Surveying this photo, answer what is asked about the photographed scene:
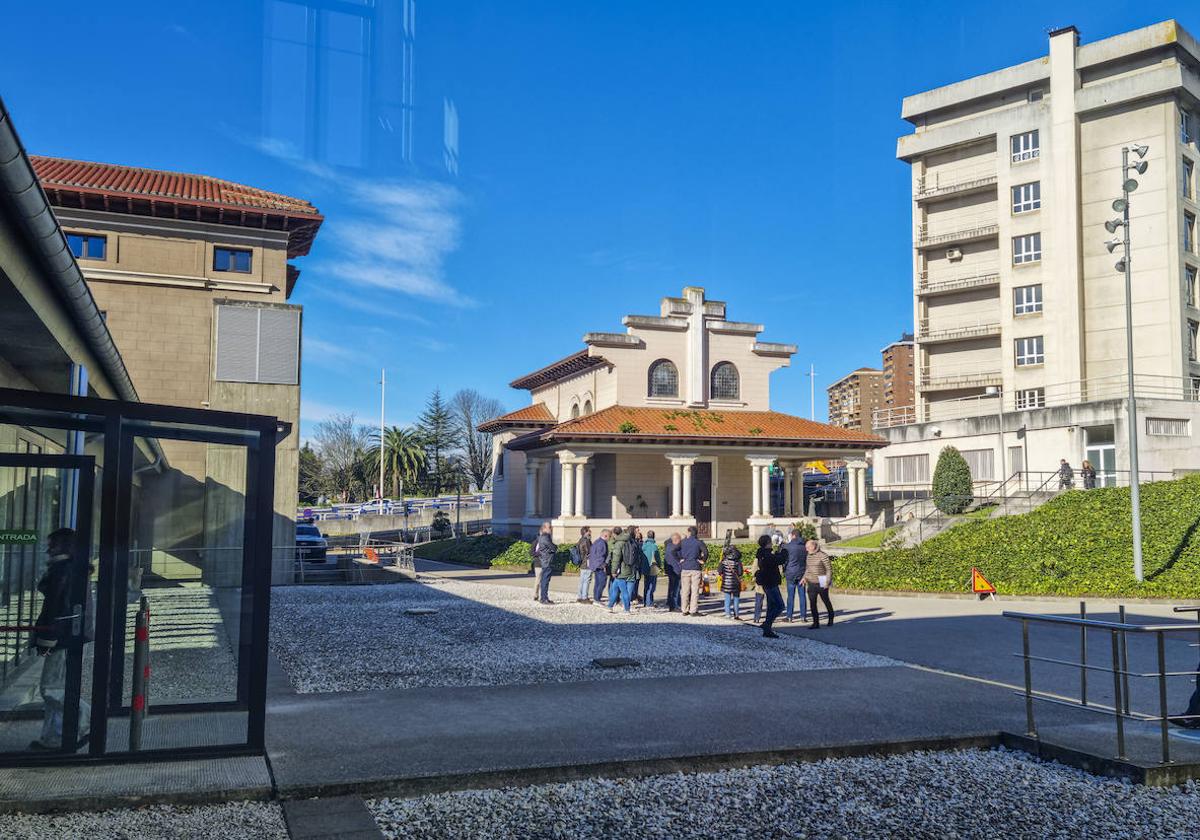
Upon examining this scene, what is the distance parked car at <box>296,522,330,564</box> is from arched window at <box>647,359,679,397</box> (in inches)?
620

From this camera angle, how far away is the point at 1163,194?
148 feet

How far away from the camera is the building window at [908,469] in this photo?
4644 cm

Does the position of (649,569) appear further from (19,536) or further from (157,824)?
(157,824)

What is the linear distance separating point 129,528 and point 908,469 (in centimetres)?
4433

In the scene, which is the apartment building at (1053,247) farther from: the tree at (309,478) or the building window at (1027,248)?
the tree at (309,478)

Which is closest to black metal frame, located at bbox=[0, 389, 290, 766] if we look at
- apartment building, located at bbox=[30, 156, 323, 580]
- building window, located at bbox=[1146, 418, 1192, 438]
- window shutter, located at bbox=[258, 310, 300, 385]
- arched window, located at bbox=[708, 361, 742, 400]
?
apartment building, located at bbox=[30, 156, 323, 580]

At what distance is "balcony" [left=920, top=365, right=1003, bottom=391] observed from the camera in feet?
166

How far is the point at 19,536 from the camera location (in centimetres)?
758

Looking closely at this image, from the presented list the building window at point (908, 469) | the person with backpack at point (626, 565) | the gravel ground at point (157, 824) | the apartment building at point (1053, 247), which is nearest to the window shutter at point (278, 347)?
the person with backpack at point (626, 565)

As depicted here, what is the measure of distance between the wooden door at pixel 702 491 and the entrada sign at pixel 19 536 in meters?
35.4

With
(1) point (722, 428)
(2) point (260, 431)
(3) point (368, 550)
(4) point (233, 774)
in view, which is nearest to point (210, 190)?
(3) point (368, 550)

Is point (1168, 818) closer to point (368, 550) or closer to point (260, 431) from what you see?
point (260, 431)

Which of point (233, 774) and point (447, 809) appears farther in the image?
point (233, 774)

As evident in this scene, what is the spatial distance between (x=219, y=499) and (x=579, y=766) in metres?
4.02
